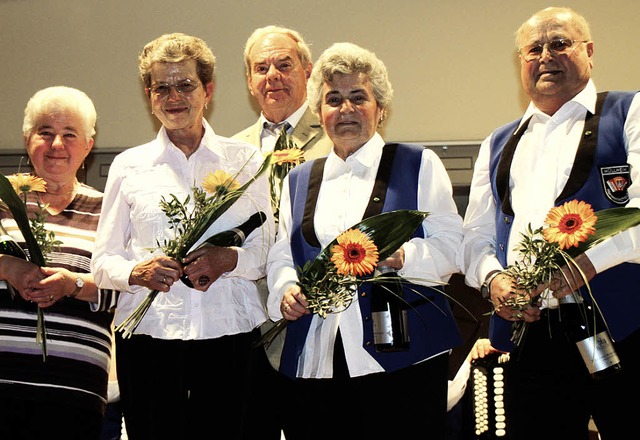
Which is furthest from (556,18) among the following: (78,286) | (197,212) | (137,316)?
(78,286)

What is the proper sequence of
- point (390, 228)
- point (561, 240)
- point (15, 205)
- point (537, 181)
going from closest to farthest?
point (561, 240) < point (390, 228) < point (537, 181) < point (15, 205)

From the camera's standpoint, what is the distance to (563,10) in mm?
3166

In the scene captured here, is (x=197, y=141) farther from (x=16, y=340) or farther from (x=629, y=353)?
(x=629, y=353)

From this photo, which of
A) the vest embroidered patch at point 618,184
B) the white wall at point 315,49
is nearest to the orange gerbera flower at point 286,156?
the vest embroidered patch at point 618,184

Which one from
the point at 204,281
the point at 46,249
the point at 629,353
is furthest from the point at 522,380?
the point at 46,249

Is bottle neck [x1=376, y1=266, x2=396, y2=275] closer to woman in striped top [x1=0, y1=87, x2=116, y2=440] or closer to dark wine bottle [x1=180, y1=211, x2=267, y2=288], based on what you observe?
dark wine bottle [x1=180, y1=211, x2=267, y2=288]

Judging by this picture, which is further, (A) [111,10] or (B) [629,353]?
(A) [111,10]

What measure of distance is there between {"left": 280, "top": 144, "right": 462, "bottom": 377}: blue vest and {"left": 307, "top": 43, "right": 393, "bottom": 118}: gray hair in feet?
0.71

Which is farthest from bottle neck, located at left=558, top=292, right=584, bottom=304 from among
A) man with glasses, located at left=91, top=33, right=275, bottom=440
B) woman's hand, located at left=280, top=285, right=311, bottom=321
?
man with glasses, located at left=91, top=33, right=275, bottom=440

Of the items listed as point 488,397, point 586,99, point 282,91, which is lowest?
point 488,397

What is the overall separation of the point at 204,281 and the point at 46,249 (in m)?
0.70

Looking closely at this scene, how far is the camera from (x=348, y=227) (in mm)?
3086

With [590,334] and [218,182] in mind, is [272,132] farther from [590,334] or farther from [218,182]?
[590,334]

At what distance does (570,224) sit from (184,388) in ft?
4.73
